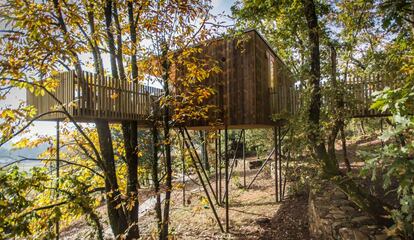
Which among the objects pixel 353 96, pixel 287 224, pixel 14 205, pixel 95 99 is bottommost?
pixel 287 224

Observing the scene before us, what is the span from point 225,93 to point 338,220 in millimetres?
4887

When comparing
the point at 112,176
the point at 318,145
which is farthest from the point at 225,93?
the point at 112,176

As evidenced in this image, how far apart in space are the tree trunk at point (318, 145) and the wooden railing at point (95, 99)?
410 centimetres

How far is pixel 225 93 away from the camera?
28.8ft

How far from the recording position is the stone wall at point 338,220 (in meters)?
4.62

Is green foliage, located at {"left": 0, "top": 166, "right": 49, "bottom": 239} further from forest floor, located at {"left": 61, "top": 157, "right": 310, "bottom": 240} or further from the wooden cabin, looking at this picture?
forest floor, located at {"left": 61, "top": 157, "right": 310, "bottom": 240}

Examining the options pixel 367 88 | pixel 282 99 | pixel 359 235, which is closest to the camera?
pixel 359 235

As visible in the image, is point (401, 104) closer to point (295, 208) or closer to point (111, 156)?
point (111, 156)

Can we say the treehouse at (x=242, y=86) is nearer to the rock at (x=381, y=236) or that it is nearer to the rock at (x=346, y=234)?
the rock at (x=346, y=234)

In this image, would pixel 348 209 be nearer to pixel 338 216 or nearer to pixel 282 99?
pixel 338 216

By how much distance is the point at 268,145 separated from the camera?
640 inches

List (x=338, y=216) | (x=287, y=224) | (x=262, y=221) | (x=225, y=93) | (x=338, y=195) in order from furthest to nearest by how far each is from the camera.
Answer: (x=225, y=93), (x=262, y=221), (x=287, y=224), (x=338, y=195), (x=338, y=216)

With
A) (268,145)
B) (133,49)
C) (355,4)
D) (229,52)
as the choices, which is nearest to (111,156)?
(133,49)

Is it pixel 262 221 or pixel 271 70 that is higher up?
pixel 271 70
